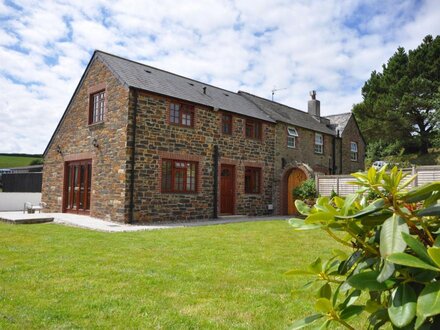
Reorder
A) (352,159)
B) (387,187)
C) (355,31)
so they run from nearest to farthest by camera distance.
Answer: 1. (387,187)
2. (355,31)
3. (352,159)

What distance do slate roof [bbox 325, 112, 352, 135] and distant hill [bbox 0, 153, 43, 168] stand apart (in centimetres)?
4416

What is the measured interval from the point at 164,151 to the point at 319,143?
493 inches

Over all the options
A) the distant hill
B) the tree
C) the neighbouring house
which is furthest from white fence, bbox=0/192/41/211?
the distant hill

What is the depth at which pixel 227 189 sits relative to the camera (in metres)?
17.7

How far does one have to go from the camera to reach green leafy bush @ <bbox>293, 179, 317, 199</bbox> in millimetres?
17047

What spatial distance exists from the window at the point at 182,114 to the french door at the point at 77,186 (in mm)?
4465

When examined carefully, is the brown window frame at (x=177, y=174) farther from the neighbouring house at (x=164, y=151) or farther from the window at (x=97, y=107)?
the window at (x=97, y=107)

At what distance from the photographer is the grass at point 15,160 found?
53.8 meters

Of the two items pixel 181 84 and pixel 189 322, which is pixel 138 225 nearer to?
pixel 181 84

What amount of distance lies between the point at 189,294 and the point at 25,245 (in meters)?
5.71

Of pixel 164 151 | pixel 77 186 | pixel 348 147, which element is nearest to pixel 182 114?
pixel 164 151

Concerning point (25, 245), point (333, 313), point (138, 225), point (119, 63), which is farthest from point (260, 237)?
point (119, 63)

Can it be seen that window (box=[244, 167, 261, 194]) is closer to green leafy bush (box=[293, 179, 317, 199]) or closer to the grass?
green leafy bush (box=[293, 179, 317, 199])

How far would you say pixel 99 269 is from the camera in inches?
238
